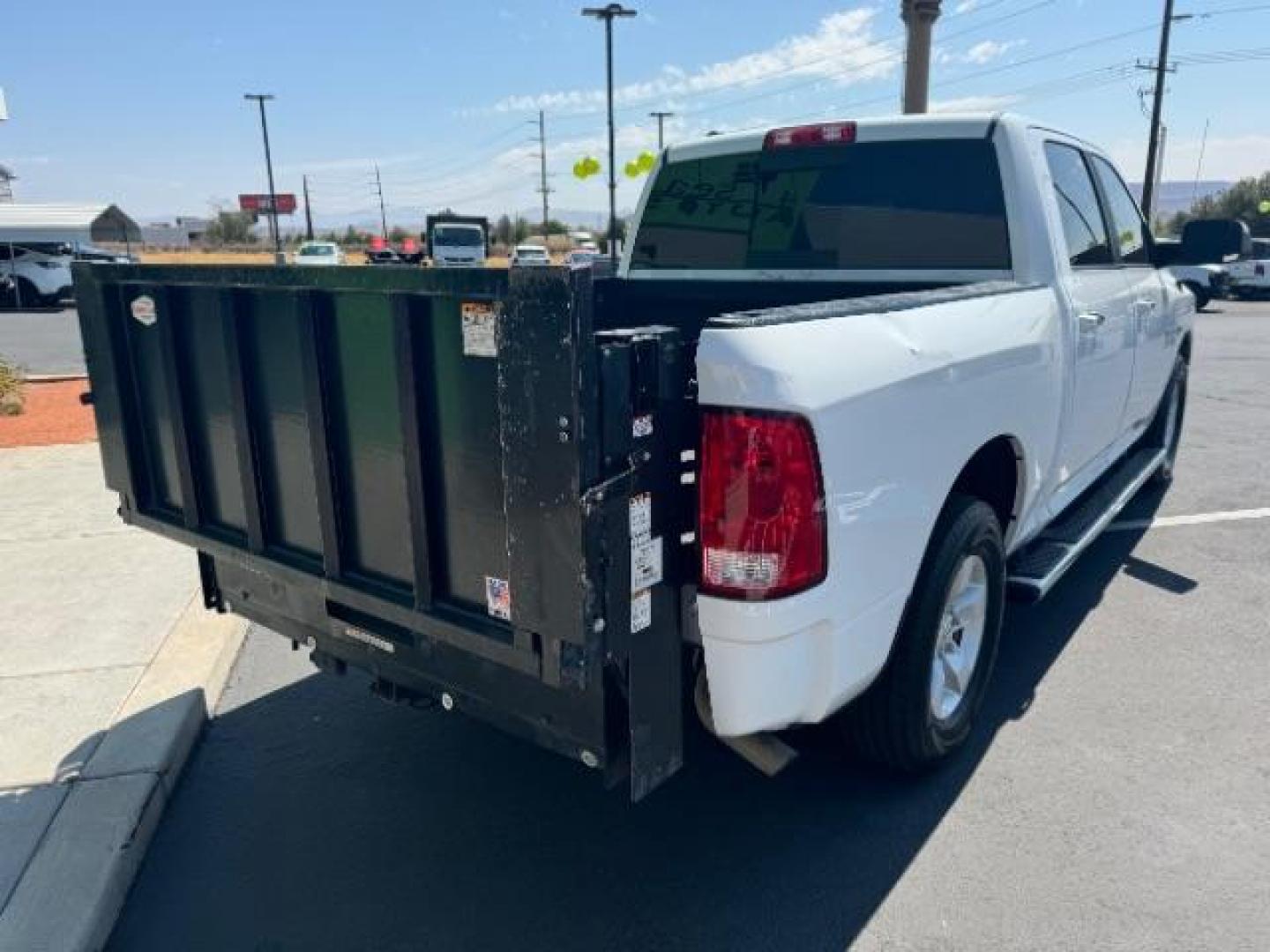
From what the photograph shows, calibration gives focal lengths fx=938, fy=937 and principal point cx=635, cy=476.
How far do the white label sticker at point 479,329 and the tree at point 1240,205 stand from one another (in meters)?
51.8

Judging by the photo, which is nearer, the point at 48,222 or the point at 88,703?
the point at 88,703

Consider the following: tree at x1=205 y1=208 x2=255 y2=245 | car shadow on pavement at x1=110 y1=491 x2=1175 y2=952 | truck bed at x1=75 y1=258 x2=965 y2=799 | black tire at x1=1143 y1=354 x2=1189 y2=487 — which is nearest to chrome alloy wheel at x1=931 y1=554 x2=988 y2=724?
car shadow on pavement at x1=110 y1=491 x2=1175 y2=952

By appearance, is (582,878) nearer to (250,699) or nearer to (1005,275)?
(250,699)

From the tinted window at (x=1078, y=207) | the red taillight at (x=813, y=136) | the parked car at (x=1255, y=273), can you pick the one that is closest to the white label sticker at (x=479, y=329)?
the red taillight at (x=813, y=136)

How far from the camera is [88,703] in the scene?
376 centimetres

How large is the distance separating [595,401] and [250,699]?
9.12 ft

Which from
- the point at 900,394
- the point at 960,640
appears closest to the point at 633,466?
the point at 900,394

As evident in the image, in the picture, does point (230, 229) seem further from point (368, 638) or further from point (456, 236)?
point (368, 638)

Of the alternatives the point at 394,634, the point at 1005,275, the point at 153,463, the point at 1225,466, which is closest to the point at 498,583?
the point at 394,634

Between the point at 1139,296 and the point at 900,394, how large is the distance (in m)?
3.00

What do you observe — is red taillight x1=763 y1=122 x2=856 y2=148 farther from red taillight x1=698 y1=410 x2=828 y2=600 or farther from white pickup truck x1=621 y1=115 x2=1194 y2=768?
red taillight x1=698 y1=410 x2=828 y2=600

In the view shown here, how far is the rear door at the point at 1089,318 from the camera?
3.77 metres

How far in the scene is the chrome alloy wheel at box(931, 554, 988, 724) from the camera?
3.10m

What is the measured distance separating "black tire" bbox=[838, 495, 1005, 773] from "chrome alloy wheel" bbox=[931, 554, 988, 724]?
0.16 feet
